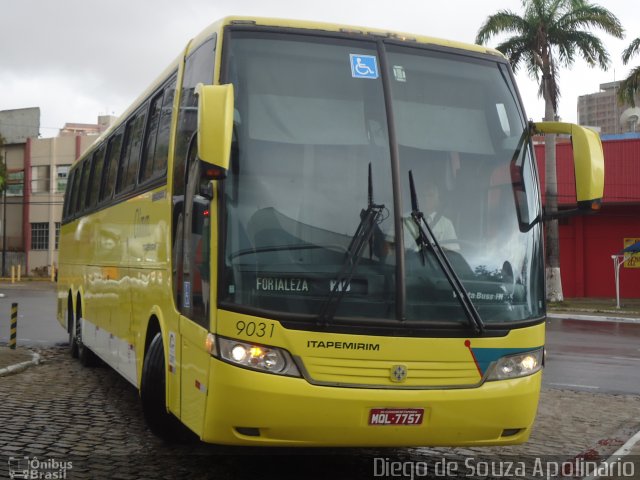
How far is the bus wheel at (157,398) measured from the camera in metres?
7.45

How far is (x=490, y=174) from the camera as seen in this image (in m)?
6.38

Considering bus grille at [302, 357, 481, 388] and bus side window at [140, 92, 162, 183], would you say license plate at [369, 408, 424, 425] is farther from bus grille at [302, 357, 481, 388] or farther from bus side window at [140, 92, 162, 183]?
bus side window at [140, 92, 162, 183]

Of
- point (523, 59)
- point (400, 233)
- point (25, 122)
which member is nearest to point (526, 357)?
point (400, 233)

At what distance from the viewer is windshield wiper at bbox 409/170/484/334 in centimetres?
587

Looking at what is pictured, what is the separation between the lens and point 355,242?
580 cm

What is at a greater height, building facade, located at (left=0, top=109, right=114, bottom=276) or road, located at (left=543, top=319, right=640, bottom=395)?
building facade, located at (left=0, top=109, right=114, bottom=276)

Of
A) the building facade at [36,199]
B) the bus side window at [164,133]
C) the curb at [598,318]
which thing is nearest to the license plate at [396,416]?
the bus side window at [164,133]

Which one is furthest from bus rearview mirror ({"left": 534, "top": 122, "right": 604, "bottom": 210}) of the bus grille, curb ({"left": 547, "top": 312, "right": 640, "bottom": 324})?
curb ({"left": 547, "top": 312, "right": 640, "bottom": 324})

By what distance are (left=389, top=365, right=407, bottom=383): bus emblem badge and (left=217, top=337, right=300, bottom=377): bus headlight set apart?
0.63m

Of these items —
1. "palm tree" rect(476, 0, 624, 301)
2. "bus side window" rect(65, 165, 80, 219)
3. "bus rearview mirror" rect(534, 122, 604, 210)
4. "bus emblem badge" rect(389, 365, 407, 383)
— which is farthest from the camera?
"palm tree" rect(476, 0, 624, 301)

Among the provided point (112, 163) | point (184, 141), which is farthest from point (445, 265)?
point (112, 163)

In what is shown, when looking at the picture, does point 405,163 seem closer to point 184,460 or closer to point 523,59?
point 184,460

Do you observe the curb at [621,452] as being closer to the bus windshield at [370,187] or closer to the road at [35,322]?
the bus windshield at [370,187]

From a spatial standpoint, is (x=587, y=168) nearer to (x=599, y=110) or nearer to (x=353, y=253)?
(x=353, y=253)
